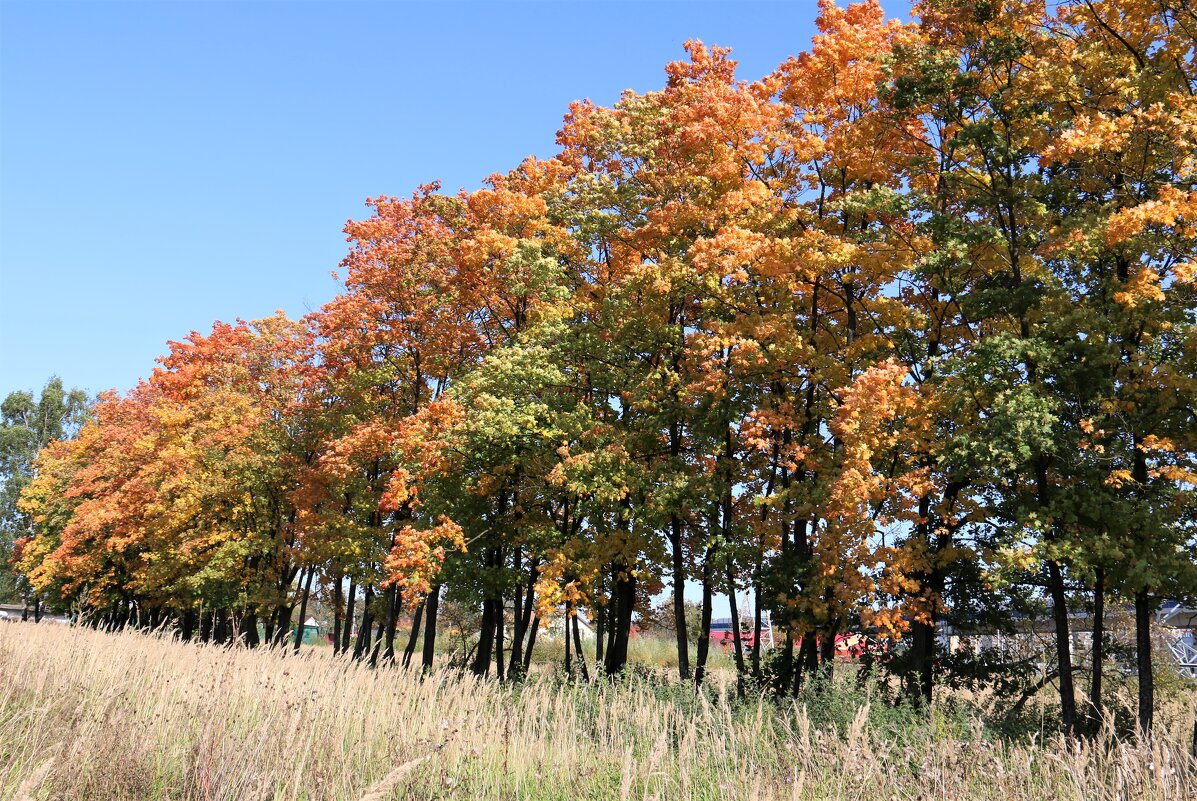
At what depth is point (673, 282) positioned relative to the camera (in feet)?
67.5

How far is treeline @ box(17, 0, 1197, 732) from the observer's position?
15211 mm

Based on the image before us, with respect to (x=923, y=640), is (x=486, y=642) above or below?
below

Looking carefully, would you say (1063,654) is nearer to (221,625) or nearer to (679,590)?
(679,590)

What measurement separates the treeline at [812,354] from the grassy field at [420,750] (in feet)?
22.4

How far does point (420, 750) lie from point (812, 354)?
13.7 metres

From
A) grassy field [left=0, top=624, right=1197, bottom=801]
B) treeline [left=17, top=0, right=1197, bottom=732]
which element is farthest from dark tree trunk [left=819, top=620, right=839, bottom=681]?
grassy field [left=0, top=624, right=1197, bottom=801]

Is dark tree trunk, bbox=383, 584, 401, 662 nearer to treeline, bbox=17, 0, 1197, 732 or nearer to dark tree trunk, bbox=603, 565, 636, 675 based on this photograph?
treeline, bbox=17, 0, 1197, 732

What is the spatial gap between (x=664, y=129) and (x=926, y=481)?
11108 mm

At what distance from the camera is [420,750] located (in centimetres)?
769

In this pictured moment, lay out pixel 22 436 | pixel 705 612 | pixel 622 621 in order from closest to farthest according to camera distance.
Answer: pixel 705 612, pixel 622 621, pixel 22 436

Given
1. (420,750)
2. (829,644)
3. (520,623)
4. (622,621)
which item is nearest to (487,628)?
(520,623)

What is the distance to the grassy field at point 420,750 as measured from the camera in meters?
6.32

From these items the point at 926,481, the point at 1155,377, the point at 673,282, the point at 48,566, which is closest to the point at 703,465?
the point at 673,282

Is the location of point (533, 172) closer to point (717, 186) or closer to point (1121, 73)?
point (717, 186)
